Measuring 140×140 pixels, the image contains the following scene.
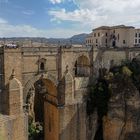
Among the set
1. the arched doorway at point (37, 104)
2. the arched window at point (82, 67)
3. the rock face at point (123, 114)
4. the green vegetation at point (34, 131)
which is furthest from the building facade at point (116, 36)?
the green vegetation at point (34, 131)

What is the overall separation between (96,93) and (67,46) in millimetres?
5583

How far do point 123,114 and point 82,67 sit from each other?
612 centimetres

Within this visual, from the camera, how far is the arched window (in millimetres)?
28805

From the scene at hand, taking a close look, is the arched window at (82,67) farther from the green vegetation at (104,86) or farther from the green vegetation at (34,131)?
the green vegetation at (34,131)

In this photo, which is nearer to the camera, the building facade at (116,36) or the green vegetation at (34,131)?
the green vegetation at (34,131)

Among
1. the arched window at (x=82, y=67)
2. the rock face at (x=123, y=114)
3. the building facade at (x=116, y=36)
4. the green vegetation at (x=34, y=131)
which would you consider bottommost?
the green vegetation at (x=34, y=131)

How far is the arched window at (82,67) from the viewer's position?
2880cm

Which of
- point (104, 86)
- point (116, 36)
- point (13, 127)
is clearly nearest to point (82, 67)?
point (104, 86)

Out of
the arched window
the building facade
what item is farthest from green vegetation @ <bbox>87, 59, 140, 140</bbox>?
the building facade

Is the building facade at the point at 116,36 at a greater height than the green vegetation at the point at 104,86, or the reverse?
the building facade at the point at 116,36

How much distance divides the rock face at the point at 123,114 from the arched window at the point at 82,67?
298 cm

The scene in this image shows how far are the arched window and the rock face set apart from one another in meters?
2.98

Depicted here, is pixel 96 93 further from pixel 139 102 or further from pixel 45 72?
pixel 45 72

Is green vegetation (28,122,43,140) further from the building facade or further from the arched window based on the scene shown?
the building facade
